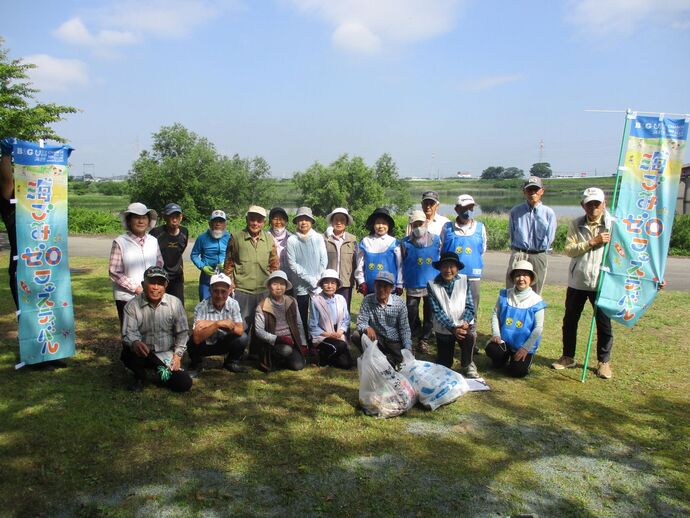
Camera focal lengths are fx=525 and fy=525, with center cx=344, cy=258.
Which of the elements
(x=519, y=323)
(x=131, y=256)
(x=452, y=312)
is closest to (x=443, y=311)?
(x=452, y=312)

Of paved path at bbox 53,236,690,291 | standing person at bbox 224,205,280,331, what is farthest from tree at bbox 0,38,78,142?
standing person at bbox 224,205,280,331

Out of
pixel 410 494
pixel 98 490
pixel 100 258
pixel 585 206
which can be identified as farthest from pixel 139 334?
pixel 100 258

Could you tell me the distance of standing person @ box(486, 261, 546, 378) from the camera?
16.8 ft

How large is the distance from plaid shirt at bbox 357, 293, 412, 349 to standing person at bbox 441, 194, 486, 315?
0.84m

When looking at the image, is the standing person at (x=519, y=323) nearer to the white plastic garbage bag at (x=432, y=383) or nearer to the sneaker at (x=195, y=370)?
the white plastic garbage bag at (x=432, y=383)

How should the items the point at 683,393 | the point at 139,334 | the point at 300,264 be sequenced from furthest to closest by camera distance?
the point at 300,264 → the point at 683,393 → the point at 139,334

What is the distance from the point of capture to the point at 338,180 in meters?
42.7

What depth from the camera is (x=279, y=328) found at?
529 centimetres

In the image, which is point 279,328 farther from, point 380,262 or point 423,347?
point 423,347

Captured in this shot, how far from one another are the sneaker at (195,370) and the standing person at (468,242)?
2.84 metres

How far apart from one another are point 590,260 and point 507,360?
1.31 m

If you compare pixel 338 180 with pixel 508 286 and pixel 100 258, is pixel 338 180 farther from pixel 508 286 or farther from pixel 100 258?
pixel 508 286

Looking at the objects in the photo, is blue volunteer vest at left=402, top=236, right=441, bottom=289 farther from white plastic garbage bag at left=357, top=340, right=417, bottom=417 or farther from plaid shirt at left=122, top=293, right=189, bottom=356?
plaid shirt at left=122, top=293, right=189, bottom=356

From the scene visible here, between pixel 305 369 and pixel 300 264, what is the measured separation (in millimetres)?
1124
